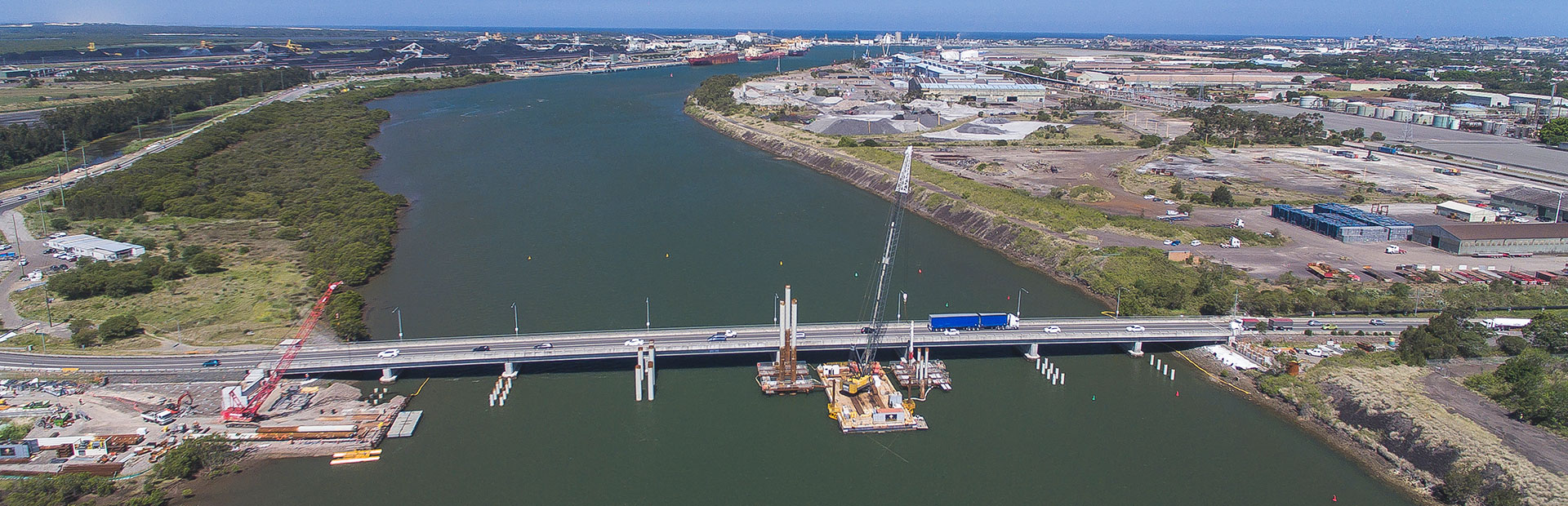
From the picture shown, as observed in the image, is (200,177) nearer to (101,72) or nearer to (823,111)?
(823,111)

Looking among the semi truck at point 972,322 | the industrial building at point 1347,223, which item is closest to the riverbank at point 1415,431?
the semi truck at point 972,322

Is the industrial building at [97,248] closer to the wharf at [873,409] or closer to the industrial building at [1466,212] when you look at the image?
the wharf at [873,409]

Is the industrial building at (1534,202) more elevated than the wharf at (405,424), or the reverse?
the industrial building at (1534,202)

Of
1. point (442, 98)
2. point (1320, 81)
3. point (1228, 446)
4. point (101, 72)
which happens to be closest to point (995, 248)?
point (1228, 446)

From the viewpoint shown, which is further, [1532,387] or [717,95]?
[717,95]

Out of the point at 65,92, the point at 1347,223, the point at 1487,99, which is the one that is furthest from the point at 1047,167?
the point at 65,92

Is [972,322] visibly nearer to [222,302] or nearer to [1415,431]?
[1415,431]
